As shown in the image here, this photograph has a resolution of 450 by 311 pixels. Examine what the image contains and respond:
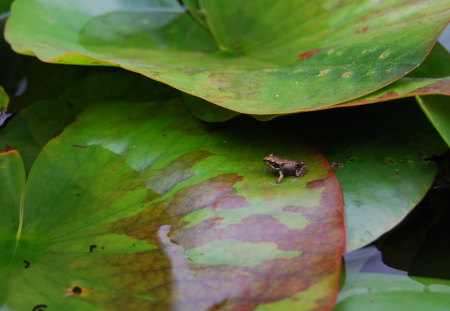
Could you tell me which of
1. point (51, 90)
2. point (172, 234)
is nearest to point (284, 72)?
point (172, 234)

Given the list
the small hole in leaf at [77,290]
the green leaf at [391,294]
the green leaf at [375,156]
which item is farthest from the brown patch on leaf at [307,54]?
the small hole in leaf at [77,290]

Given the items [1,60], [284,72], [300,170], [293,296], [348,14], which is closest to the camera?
[293,296]

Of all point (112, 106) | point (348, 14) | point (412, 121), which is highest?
point (348, 14)

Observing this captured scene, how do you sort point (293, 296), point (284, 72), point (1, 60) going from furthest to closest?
point (1, 60), point (284, 72), point (293, 296)

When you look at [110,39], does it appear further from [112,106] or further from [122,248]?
[122,248]

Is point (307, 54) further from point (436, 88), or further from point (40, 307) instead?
point (40, 307)

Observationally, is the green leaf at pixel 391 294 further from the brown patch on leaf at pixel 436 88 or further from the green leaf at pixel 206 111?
the green leaf at pixel 206 111

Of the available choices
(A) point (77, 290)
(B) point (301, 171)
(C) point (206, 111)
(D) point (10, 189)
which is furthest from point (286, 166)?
(D) point (10, 189)
